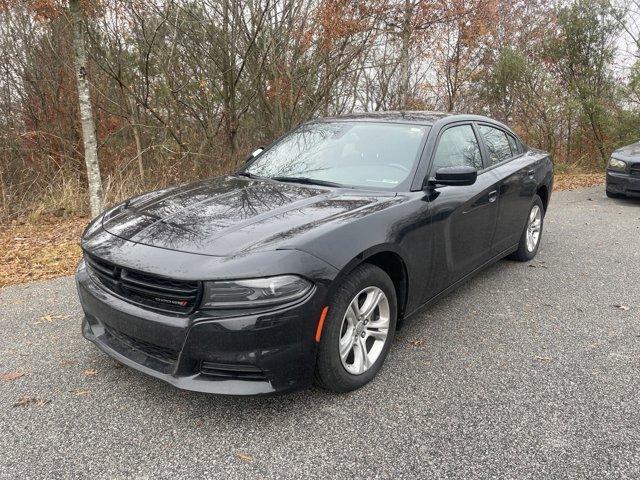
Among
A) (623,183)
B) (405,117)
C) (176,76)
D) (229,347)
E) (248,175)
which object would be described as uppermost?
(176,76)

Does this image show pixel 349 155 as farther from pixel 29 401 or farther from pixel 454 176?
pixel 29 401

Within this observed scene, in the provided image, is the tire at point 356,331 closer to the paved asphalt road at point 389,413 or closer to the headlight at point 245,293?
the paved asphalt road at point 389,413

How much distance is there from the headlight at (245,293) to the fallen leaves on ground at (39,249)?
3391mm

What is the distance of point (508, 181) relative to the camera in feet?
13.7

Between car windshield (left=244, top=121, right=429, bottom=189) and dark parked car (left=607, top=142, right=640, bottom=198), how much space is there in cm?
684

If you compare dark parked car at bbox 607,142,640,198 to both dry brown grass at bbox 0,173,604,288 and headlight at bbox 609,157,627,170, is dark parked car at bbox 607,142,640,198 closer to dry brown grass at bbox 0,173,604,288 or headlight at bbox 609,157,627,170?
headlight at bbox 609,157,627,170

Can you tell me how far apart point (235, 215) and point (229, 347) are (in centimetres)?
82

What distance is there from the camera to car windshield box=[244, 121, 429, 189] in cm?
330

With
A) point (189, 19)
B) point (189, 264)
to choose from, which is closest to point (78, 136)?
point (189, 19)

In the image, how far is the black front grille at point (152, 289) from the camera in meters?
2.22

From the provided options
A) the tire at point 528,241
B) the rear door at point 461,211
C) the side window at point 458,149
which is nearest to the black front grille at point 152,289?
the rear door at point 461,211

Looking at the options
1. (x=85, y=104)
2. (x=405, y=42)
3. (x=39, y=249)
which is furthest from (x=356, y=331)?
(x=405, y=42)

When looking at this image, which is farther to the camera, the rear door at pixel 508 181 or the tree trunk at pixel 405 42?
the tree trunk at pixel 405 42

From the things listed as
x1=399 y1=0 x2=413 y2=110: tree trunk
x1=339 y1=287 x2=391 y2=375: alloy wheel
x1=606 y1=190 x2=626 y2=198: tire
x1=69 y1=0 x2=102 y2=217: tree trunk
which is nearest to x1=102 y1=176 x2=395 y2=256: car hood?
x1=339 y1=287 x2=391 y2=375: alloy wheel
